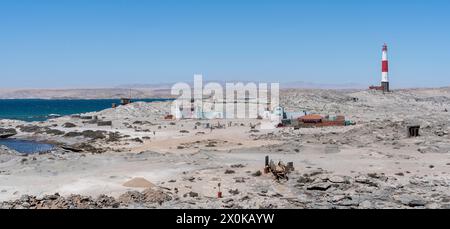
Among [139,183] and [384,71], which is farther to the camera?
[384,71]

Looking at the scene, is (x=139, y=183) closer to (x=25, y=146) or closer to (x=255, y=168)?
(x=255, y=168)

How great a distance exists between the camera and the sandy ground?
20.2 metres

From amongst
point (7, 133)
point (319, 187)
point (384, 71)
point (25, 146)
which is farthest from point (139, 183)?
point (384, 71)

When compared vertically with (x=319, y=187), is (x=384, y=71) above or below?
above

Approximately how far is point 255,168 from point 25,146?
29511 millimetres

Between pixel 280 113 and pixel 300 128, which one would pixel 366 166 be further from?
pixel 280 113

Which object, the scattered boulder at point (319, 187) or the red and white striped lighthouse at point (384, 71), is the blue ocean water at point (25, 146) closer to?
the scattered boulder at point (319, 187)

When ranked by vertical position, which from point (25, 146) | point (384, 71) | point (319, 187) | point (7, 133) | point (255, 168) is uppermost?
point (384, 71)

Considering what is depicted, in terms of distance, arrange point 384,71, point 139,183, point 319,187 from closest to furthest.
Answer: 1. point 319,187
2. point 139,183
3. point 384,71

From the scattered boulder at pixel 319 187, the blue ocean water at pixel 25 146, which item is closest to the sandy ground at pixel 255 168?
the scattered boulder at pixel 319 187

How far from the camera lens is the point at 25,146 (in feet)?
159

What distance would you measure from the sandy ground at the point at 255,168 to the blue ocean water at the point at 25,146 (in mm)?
2208
